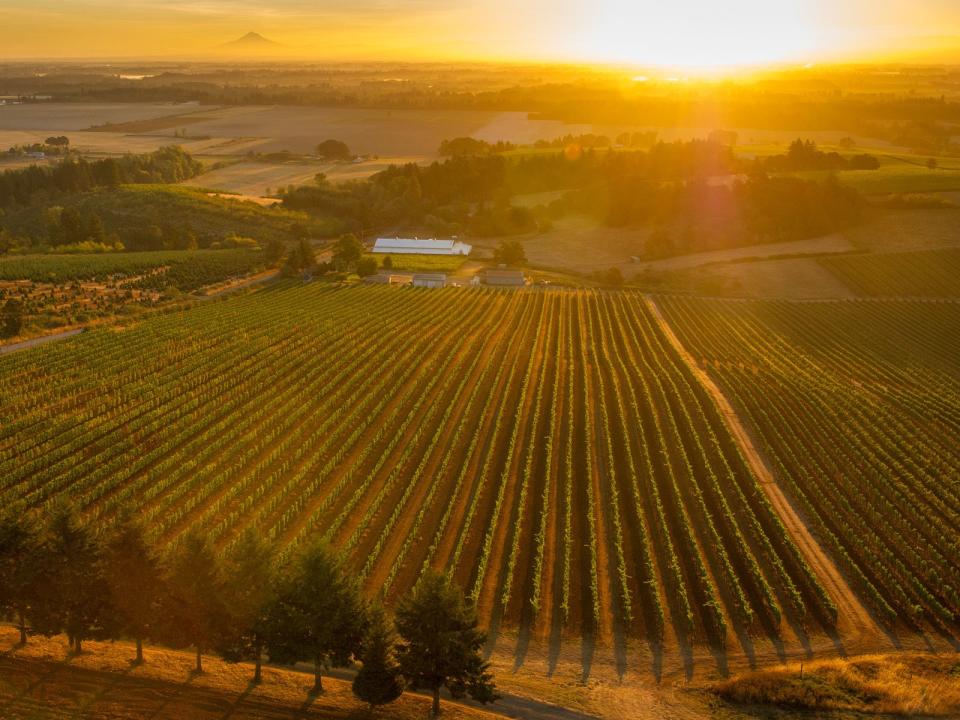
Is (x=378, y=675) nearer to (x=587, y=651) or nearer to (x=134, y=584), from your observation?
(x=134, y=584)

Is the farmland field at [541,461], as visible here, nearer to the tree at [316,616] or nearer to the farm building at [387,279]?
the tree at [316,616]

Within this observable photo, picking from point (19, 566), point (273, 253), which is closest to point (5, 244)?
point (273, 253)

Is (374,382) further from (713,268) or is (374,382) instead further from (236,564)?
(713,268)

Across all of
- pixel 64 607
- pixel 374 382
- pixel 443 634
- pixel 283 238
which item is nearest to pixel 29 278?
pixel 283 238

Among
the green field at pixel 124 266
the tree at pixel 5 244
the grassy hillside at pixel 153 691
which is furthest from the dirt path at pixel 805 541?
the tree at pixel 5 244

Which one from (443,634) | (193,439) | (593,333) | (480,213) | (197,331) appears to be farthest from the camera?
(480,213)

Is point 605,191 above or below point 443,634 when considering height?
above
